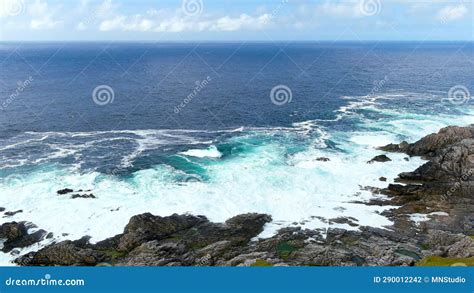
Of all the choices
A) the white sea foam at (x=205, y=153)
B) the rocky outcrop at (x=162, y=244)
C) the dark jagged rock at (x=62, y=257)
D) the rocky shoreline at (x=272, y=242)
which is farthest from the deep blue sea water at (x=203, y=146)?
the dark jagged rock at (x=62, y=257)

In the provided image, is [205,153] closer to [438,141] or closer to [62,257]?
[62,257]

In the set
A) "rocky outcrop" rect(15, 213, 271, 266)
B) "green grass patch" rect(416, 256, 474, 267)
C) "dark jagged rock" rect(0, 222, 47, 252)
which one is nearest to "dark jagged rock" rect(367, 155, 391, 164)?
"rocky outcrop" rect(15, 213, 271, 266)

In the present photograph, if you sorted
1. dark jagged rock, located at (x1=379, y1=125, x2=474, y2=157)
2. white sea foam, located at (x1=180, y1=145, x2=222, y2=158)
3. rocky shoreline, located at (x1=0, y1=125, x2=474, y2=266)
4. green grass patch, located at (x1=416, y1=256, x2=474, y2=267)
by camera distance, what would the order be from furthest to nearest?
white sea foam, located at (x1=180, y1=145, x2=222, y2=158) → dark jagged rock, located at (x1=379, y1=125, x2=474, y2=157) → rocky shoreline, located at (x1=0, y1=125, x2=474, y2=266) → green grass patch, located at (x1=416, y1=256, x2=474, y2=267)

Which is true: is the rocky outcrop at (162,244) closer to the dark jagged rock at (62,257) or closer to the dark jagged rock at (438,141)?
the dark jagged rock at (62,257)

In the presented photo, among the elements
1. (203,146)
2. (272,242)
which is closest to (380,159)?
(203,146)

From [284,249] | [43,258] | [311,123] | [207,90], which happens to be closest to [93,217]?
[43,258]

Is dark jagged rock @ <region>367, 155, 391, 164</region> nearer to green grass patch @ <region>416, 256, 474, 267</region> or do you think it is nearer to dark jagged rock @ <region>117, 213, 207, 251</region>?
green grass patch @ <region>416, 256, 474, 267</region>

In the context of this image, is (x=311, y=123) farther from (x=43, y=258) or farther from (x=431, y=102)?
(x=43, y=258)
